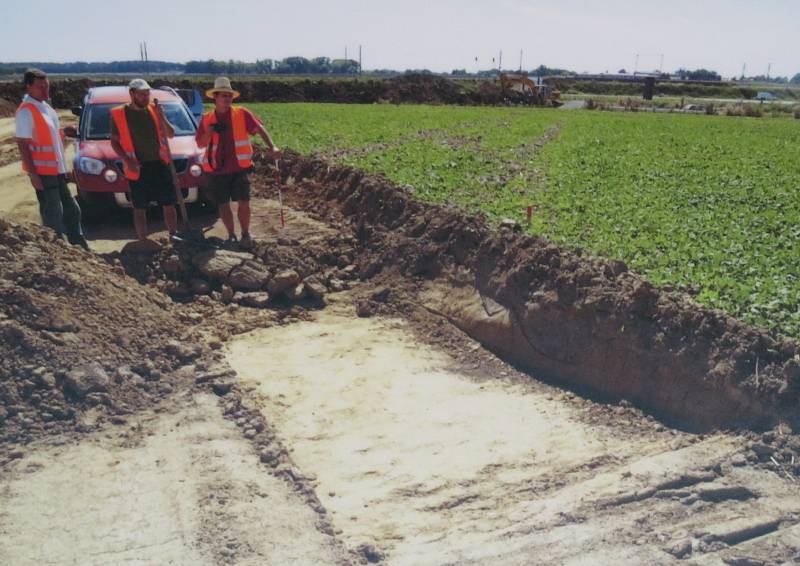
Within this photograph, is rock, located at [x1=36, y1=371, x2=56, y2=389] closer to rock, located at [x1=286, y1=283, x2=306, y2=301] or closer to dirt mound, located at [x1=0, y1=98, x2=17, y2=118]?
rock, located at [x1=286, y1=283, x2=306, y2=301]

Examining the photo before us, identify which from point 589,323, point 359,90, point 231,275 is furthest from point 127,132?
point 359,90

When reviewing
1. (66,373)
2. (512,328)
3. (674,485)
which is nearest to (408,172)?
(512,328)

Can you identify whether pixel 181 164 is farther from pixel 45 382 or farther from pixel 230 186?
pixel 45 382

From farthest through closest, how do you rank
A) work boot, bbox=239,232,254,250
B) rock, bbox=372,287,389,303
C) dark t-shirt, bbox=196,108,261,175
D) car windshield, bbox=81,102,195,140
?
car windshield, bbox=81,102,195,140, work boot, bbox=239,232,254,250, dark t-shirt, bbox=196,108,261,175, rock, bbox=372,287,389,303

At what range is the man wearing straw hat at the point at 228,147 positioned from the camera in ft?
28.9

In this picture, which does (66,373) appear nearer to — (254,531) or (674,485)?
(254,531)

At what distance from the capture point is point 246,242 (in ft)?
30.7

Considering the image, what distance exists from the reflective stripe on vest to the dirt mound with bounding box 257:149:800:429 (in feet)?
13.5

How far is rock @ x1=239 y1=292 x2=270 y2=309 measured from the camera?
28.0 feet

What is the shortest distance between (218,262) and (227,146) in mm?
1565

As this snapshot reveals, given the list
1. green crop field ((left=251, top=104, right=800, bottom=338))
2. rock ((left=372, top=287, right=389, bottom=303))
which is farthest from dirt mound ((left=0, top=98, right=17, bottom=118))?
rock ((left=372, top=287, right=389, bottom=303))

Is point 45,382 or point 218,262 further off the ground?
point 218,262

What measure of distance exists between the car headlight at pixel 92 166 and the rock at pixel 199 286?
281cm

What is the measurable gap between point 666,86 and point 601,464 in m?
71.9
